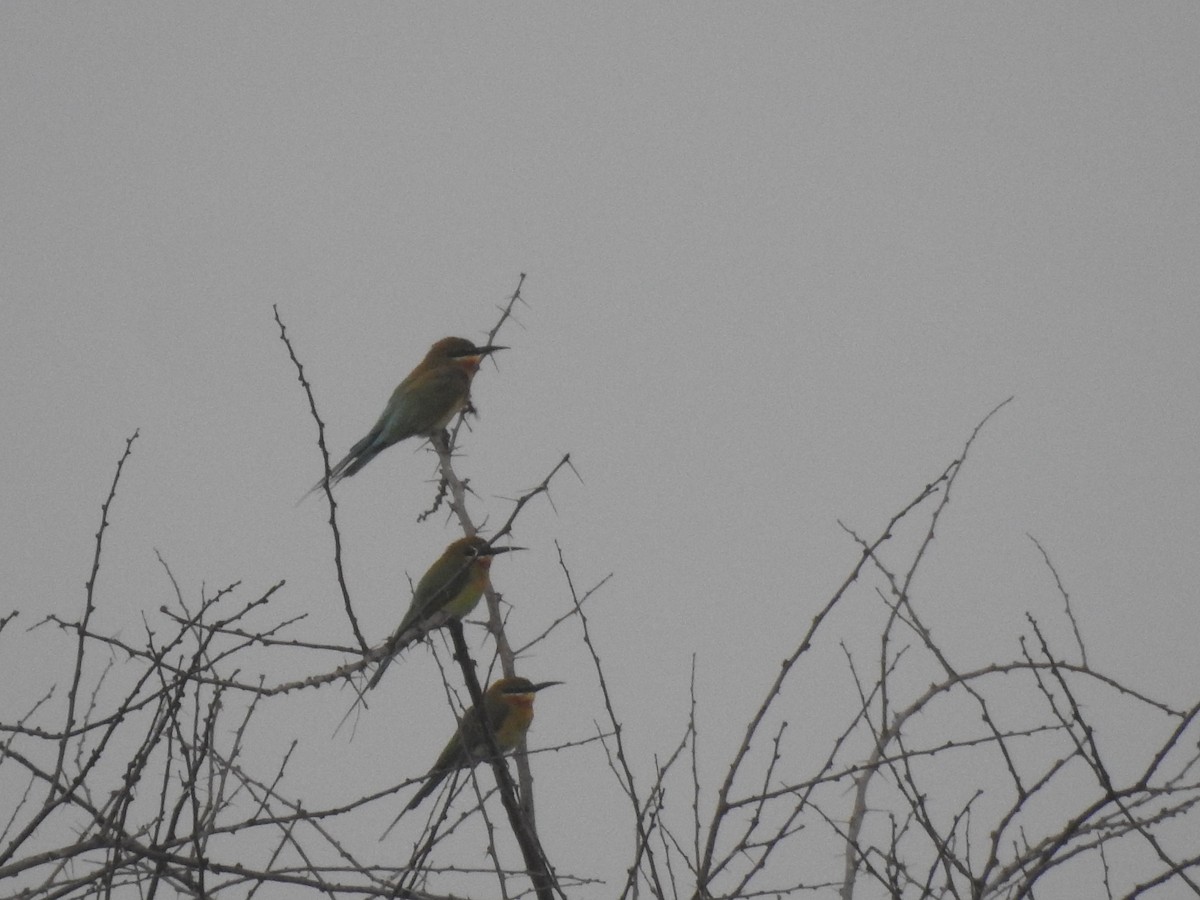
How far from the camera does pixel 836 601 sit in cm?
237

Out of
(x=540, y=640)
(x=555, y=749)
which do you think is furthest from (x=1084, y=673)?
(x=540, y=640)

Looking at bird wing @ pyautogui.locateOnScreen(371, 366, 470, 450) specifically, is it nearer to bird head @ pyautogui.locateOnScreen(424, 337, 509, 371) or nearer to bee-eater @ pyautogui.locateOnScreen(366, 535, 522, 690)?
bird head @ pyautogui.locateOnScreen(424, 337, 509, 371)

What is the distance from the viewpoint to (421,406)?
20.1ft

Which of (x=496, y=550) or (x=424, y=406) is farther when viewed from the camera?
(x=424, y=406)

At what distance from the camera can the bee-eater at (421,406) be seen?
6.02m

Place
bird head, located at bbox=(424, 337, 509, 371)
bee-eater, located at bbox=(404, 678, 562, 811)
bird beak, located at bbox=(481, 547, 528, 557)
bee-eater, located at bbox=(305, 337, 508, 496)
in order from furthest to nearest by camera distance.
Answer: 1. bird head, located at bbox=(424, 337, 509, 371)
2. bee-eater, located at bbox=(305, 337, 508, 496)
3. bee-eater, located at bbox=(404, 678, 562, 811)
4. bird beak, located at bbox=(481, 547, 528, 557)

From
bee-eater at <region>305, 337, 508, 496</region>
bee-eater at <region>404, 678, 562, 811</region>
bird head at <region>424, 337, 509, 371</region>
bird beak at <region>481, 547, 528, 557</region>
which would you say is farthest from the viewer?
bird head at <region>424, 337, 509, 371</region>

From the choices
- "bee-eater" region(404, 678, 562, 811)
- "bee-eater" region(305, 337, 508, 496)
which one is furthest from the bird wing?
"bee-eater" region(404, 678, 562, 811)

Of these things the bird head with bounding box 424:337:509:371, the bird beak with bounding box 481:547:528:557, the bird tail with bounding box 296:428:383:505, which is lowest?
the bird beak with bounding box 481:547:528:557

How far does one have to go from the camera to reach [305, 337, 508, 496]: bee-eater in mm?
6020

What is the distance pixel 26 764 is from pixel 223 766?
0.45 metres

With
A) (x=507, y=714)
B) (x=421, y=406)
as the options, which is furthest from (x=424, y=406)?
(x=507, y=714)

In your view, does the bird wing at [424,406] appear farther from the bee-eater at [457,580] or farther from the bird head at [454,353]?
the bee-eater at [457,580]

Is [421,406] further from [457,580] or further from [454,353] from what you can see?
[457,580]
